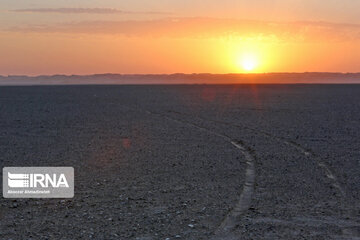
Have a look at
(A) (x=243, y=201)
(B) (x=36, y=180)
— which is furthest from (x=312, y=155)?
(B) (x=36, y=180)

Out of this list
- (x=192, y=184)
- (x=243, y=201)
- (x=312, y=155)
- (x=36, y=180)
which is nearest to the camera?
(x=243, y=201)

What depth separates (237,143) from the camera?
1725 centimetres

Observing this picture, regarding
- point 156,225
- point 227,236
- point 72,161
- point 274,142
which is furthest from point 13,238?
point 274,142

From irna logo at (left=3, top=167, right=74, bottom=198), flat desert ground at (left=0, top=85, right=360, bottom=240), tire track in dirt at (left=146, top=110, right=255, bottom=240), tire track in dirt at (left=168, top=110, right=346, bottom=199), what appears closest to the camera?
tire track in dirt at (left=146, top=110, right=255, bottom=240)

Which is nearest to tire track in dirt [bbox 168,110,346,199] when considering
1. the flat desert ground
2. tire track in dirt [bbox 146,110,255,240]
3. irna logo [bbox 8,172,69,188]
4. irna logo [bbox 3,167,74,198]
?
the flat desert ground

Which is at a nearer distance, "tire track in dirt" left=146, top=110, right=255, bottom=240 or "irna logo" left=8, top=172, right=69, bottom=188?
"tire track in dirt" left=146, top=110, right=255, bottom=240

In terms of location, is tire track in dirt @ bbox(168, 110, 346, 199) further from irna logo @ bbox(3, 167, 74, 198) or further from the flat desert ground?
irna logo @ bbox(3, 167, 74, 198)

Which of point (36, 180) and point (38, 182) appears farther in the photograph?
point (36, 180)

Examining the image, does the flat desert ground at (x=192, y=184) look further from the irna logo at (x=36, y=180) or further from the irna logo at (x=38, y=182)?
the irna logo at (x=36, y=180)

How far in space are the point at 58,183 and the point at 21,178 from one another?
1276mm

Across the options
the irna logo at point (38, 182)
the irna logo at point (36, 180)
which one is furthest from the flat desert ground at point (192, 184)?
the irna logo at point (36, 180)

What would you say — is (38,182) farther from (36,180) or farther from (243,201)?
(243,201)

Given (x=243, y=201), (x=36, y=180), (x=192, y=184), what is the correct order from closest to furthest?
(x=243, y=201) < (x=192, y=184) < (x=36, y=180)

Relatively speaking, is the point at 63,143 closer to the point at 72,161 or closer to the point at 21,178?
the point at 72,161
